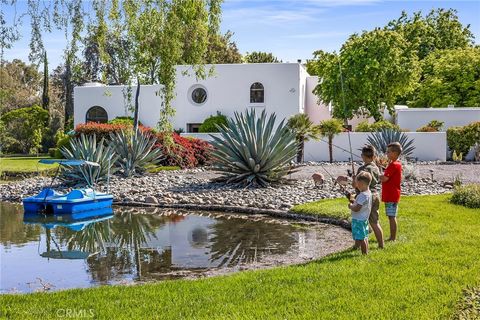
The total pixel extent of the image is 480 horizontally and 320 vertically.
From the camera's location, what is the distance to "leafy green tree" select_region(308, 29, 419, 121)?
37.6 m

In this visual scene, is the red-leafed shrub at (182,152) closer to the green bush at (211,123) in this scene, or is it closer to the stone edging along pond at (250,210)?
the green bush at (211,123)

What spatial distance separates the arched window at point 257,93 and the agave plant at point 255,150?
61.9 ft

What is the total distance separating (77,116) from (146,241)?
2985 centimetres

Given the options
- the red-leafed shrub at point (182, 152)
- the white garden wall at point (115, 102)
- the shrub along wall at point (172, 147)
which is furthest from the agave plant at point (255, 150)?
the white garden wall at point (115, 102)

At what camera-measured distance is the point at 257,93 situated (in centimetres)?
3616

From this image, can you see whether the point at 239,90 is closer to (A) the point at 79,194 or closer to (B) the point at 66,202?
(A) the point at 79,194

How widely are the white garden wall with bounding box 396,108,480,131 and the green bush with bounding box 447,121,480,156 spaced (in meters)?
2.05

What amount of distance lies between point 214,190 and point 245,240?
6.24 metres

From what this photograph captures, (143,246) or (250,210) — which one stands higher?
(250,210)

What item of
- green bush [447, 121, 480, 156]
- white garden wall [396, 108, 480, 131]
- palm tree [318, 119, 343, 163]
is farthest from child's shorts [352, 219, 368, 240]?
white garden wall [396, 108, 480, 131]

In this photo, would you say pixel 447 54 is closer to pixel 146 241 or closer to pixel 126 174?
pixel 126 174

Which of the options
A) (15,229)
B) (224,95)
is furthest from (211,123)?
(15,229)

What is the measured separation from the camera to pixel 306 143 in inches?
1192

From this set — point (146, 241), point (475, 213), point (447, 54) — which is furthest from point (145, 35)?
point (447, 54)
